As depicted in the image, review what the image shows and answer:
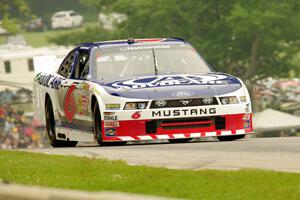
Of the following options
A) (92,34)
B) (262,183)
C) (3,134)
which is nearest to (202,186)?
(262,183)

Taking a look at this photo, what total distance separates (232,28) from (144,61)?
5134cm

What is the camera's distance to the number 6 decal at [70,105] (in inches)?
679

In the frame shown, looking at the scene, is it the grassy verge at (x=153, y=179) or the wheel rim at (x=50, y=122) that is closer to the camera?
the grassy verge at (x=153, y=179)

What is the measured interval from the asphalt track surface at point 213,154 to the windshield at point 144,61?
1362 mm

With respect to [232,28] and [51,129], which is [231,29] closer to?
[232,28]

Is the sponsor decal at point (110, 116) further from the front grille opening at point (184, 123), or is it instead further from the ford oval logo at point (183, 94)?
the ford oval logo at point (183, 94)

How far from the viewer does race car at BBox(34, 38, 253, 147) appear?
1578cm

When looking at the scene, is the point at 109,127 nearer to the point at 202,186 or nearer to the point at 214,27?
the point at 202,186

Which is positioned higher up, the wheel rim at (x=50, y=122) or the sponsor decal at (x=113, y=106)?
the sponsor decal at (x=113, y=106)

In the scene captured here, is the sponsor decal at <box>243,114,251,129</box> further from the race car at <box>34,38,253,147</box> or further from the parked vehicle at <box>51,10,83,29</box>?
the parked vehicle at <box>51,10,83,29</box>

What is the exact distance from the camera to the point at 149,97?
15.7 m

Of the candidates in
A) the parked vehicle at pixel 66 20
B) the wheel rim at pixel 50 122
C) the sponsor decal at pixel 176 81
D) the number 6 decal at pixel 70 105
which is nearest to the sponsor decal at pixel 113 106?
the sponsor decal at pixel 176 81

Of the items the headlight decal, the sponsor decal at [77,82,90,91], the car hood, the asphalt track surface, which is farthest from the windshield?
the asphalt track surface

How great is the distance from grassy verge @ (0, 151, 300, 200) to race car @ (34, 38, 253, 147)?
2998 millimetres
